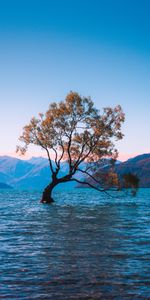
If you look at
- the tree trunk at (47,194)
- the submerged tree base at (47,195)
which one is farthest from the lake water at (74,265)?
the submerged tree base at (47,195)

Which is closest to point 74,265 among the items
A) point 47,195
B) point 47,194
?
point 47,194

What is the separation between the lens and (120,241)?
2239 centimetres

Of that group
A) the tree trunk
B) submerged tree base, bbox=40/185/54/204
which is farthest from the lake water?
submerged tree base, bbox=40/185/54/204

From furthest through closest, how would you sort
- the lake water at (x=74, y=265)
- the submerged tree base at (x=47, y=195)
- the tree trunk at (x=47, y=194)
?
the submerged tree base at (x=47, y=195) → the tree trunk at (x=47, y=194) → the lake water at (x=74, y=265)

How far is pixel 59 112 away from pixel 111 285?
5040 centimetres

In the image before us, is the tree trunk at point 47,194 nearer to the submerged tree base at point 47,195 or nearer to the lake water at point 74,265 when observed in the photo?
the submerged tree base at point 47,195

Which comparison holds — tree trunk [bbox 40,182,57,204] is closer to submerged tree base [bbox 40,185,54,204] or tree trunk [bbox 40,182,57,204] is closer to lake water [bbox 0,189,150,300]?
submerged tree base [bbox 40,185,54,204]

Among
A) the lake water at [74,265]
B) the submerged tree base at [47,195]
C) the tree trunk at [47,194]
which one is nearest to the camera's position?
the lake water at [74,265]

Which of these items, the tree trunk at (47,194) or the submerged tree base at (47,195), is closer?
the tree trunk at (47,194)

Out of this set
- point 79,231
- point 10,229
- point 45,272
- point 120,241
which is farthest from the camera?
point 10,229

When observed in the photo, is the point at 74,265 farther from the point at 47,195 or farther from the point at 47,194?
the point at 47,195

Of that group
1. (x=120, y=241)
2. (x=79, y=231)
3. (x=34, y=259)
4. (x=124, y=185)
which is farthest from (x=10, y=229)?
(x=124, y=185)

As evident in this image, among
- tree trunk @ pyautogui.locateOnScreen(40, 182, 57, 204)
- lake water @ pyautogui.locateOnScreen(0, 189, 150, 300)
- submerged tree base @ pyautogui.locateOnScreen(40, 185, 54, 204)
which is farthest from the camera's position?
submerged tree base @ pyautogui.locateOnScreen(40, 185, 54, 204)

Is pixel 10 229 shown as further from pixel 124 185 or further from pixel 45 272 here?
pixel 124 185
